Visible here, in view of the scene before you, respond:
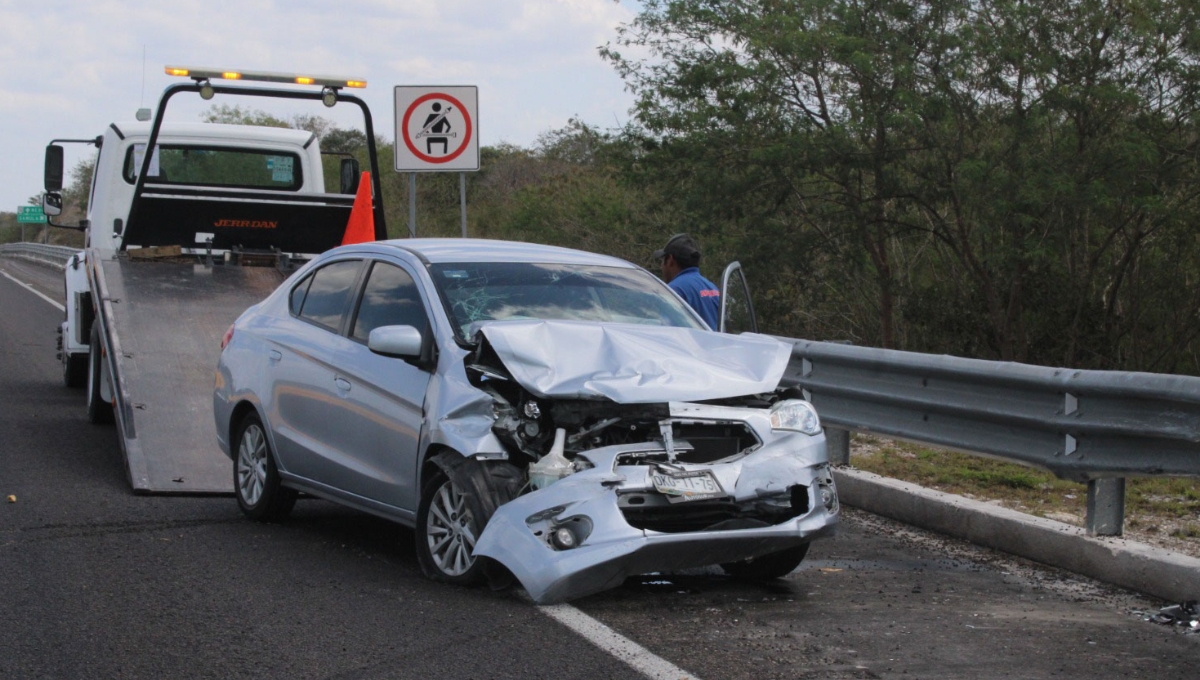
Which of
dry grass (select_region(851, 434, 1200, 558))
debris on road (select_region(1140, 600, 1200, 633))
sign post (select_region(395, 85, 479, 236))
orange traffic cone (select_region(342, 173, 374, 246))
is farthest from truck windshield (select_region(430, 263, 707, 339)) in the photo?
sign post (select_region(395, 85, 479, 236))

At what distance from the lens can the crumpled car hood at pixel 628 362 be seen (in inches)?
226

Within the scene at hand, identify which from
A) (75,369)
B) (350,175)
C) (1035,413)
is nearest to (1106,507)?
(1035,413)

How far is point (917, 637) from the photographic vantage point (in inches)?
210

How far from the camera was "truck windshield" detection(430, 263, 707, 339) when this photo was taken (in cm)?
669

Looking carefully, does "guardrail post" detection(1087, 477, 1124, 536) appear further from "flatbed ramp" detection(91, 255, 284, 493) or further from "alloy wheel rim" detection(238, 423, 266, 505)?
"flatbed ramp" detection(91, 255, 284, 493)

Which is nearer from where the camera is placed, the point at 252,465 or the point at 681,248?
the point at 252,465

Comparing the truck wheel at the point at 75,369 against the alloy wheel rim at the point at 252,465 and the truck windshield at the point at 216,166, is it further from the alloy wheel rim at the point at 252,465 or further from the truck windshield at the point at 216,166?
the alloy wheel rim at the point at 252,465

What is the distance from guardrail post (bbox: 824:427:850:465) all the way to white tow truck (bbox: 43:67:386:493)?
151 inches

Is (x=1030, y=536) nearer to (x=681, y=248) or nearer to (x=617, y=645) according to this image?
(x=617, y=645)

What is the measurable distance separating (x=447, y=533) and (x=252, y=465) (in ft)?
7.33

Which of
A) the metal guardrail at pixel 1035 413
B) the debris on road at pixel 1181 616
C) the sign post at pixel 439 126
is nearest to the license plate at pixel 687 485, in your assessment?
the debris on road at pixel 1181 616

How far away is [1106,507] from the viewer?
21.8ft

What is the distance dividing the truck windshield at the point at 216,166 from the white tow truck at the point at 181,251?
0.04 ft

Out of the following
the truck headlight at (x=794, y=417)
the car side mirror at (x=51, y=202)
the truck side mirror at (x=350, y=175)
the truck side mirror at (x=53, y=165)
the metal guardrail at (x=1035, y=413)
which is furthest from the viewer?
the car side mirror at (x=51, y=202)
